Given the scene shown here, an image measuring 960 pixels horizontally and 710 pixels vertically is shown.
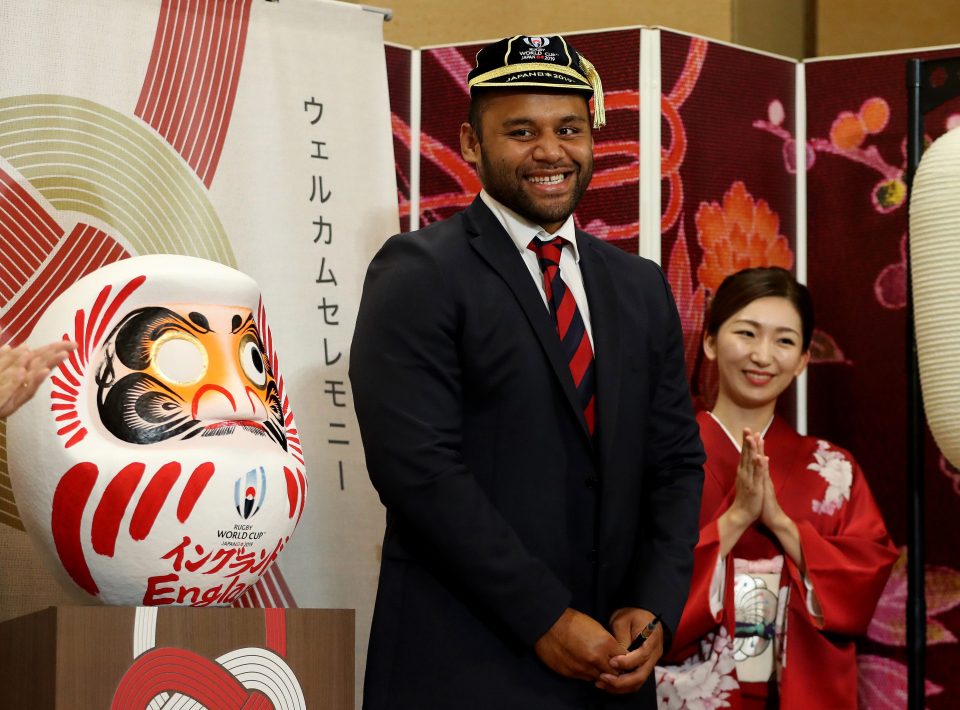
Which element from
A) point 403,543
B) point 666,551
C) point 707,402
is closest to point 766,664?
point 707,402

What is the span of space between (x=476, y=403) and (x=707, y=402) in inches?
55.3

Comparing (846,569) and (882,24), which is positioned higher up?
(882,24)

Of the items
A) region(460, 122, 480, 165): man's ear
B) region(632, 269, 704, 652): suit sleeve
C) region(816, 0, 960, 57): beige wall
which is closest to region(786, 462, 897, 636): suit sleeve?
region(632, 269, 704, 652): suit sleeve

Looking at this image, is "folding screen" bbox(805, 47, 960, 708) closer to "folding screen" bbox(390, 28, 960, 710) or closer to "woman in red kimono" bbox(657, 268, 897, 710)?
"folding screen" bbox(390, 28, 960, 710)

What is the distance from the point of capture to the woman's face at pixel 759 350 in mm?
3043

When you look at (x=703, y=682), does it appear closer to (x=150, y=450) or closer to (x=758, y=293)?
(x=758, y=293)

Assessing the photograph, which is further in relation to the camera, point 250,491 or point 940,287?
point 940,287

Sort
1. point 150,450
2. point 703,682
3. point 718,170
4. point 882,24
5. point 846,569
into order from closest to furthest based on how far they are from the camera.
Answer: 1. point 150,450
2. point 703,682
3. point 846,569
4. point 718,170
5. point 882,24

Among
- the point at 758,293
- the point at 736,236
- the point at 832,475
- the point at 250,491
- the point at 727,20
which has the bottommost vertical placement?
the point at 832,475

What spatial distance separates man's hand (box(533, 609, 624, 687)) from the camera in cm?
189

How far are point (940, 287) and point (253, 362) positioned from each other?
1348mm

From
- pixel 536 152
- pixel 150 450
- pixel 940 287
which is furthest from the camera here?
pixel 940 287

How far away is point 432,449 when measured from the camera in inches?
75.1

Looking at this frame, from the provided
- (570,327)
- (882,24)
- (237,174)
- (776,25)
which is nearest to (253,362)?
(570,327)
